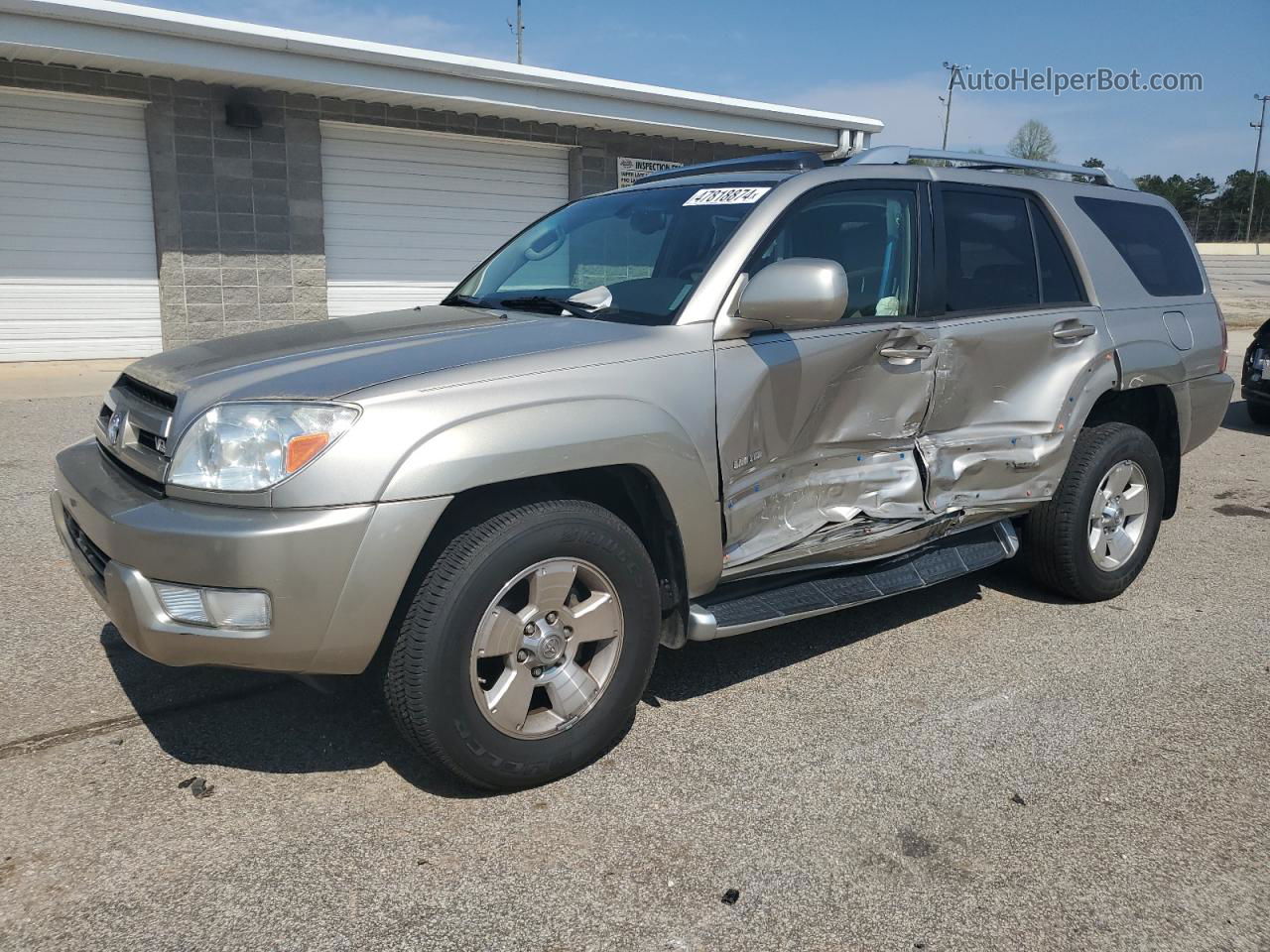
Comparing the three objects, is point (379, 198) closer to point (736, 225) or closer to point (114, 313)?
point (114, 313)

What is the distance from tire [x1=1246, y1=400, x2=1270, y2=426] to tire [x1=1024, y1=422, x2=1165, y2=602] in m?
5.94

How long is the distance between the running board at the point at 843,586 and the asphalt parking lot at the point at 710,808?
33 cm

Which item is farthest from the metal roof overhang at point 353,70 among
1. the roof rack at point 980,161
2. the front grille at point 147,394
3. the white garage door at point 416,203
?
the roof rack at point 980,161

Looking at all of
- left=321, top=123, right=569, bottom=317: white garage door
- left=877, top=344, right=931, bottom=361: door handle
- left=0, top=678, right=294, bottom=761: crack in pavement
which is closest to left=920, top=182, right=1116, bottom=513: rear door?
left=877, top=344, right=931, bottom=361: door handle

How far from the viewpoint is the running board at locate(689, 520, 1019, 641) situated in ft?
10.8

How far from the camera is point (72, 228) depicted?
38.4ft

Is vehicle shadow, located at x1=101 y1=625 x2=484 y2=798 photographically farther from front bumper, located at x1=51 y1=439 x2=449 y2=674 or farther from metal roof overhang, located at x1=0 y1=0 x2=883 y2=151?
metal roof overhang, located at x1=0 y1=0 x2=883 y2=151

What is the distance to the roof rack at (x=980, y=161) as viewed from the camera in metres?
4.02

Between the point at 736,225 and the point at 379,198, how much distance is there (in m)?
11.2

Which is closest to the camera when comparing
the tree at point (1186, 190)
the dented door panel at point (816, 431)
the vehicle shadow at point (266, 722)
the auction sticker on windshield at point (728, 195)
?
the vehicle shadow at point (266, 722)

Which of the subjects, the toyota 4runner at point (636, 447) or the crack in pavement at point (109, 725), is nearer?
the toyota 4runner at point (636, 447)

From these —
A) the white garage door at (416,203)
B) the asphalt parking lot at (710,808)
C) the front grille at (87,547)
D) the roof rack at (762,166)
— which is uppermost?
the white garage door at (416,203)

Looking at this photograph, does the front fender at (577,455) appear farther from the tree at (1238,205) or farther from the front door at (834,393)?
the tree at (1238,205)

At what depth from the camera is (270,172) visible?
1252 cm
